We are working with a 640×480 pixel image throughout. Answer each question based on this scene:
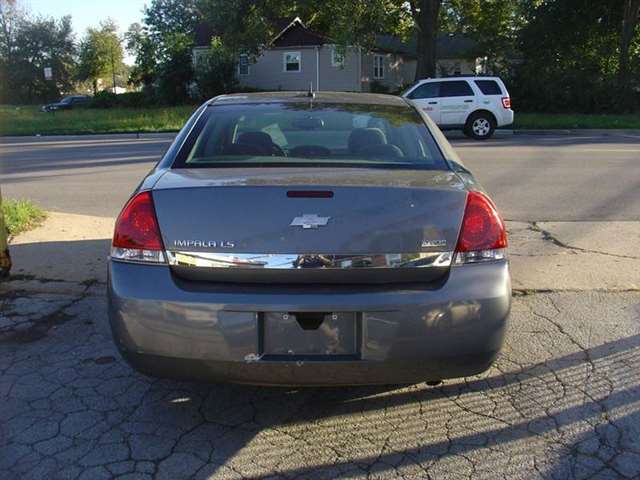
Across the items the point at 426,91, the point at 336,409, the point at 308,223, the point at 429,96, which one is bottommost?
the point at 336,409

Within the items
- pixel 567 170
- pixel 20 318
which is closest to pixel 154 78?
pixel 567 170

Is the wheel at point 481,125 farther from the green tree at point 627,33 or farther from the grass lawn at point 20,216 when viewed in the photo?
the grass lawn at point 20,216

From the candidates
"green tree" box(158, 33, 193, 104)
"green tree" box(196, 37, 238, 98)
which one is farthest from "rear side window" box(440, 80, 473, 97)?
"green tree" box(158, 33, 193, 104)

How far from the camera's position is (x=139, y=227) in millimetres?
2955

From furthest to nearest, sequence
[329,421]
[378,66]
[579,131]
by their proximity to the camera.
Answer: [378,66] → [579,131] → [329,421]

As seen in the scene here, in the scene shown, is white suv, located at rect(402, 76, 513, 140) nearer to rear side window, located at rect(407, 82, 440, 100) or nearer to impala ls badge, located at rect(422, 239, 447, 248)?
rear side window, located at rect(407, 82, 440, 100)

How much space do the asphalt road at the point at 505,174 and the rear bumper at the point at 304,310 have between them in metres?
5.33

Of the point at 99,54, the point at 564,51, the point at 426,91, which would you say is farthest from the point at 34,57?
the point at 426,91

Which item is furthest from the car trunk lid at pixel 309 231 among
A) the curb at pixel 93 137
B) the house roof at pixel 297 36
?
the house roof at pixel 297 36

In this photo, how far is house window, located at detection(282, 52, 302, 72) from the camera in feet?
139

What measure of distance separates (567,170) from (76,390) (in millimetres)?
10205

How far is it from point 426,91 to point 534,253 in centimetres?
1366

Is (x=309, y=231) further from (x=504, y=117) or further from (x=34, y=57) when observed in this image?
(x=34, y=57)

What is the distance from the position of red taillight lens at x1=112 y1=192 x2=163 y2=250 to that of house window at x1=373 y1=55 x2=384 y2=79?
43.9 m
